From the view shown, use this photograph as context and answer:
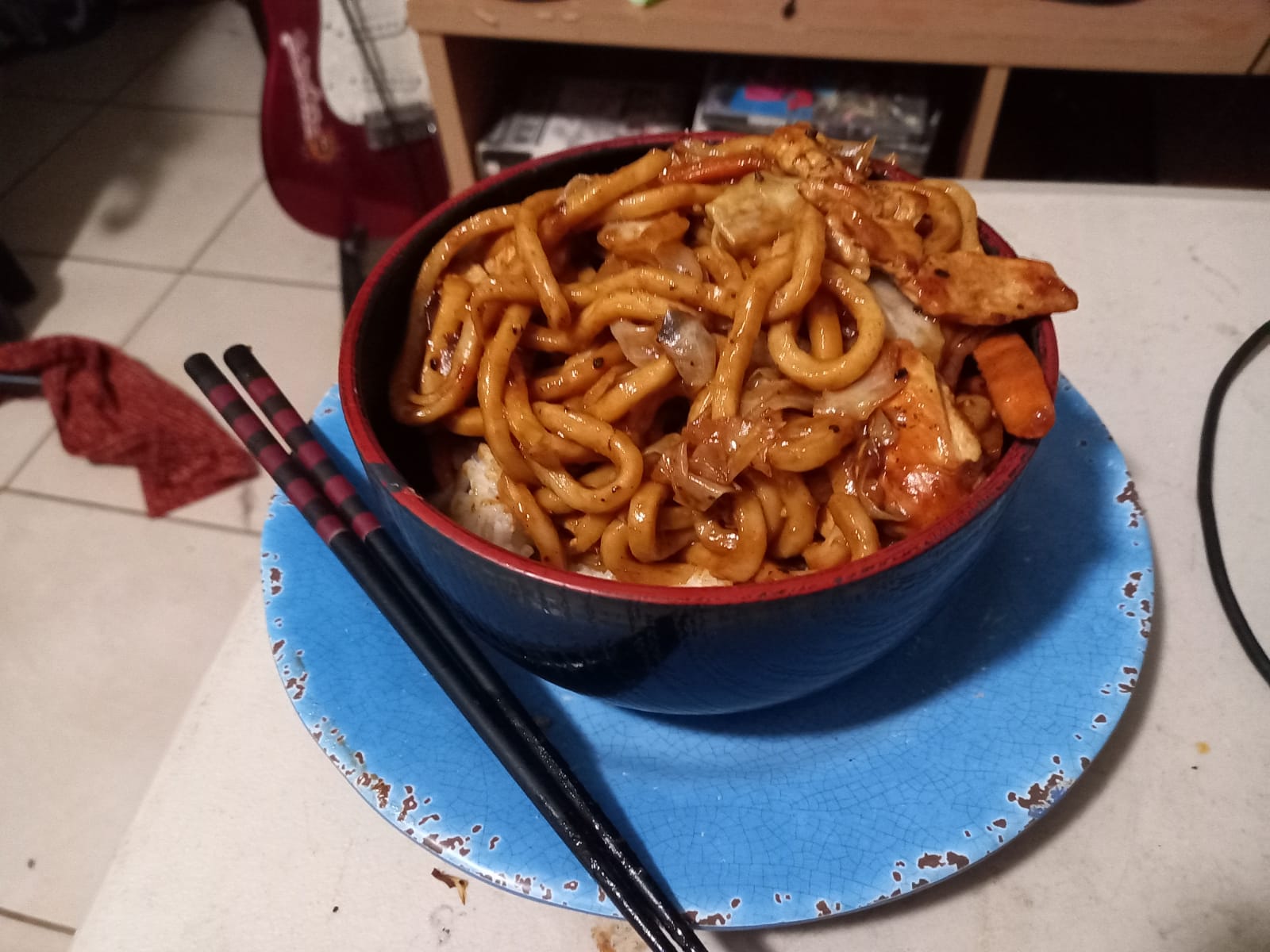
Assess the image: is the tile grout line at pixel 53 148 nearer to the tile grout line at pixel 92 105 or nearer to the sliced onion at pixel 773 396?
the tile grout line at pixel 92 105

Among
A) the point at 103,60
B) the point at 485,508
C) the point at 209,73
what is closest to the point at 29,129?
the point at 103,60

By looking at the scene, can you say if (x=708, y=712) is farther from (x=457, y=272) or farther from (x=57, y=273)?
(x=57, y=273)

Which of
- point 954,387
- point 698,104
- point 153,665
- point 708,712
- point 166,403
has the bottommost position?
point 153,665

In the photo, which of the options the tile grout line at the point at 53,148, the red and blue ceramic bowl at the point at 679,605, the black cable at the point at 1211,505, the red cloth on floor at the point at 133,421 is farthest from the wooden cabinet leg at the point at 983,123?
the tile grout line at the point at 53,148

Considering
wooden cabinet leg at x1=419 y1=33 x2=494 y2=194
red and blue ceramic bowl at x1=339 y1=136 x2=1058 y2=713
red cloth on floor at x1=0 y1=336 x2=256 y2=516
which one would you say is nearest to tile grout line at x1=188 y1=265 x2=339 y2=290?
red cloth on floor at x1=0 y1=336 x2=256 y2=516

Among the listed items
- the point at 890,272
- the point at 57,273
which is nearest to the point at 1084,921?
the point at 890,272

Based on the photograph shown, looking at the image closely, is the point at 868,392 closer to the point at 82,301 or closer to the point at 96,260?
the point at 82,301
